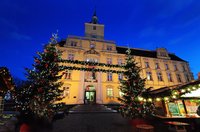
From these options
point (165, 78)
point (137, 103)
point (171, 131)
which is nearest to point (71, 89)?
point (137, 103)

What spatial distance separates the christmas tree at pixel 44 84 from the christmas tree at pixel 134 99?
5.49 m

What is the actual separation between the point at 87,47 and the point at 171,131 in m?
17.9

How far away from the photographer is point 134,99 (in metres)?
8.82

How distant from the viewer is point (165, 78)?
21.5 meters

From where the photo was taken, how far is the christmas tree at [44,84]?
22.7ft

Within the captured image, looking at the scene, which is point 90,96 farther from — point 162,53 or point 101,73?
point 162,53

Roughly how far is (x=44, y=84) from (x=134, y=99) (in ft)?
23.9

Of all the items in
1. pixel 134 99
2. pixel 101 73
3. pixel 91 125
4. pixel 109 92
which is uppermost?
pixel 101 73

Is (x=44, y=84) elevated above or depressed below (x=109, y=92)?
above

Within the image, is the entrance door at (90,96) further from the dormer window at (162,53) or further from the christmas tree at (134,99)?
the dormer window at (162,53)

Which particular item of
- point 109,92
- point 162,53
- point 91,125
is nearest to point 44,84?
point 91,125

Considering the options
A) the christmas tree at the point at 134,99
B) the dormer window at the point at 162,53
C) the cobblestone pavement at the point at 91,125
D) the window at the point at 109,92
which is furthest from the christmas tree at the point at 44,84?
the dormer window at the point at 162,53

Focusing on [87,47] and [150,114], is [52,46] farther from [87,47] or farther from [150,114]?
[87,47]

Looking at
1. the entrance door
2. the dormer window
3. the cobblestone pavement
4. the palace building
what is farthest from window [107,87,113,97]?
the dormer window
